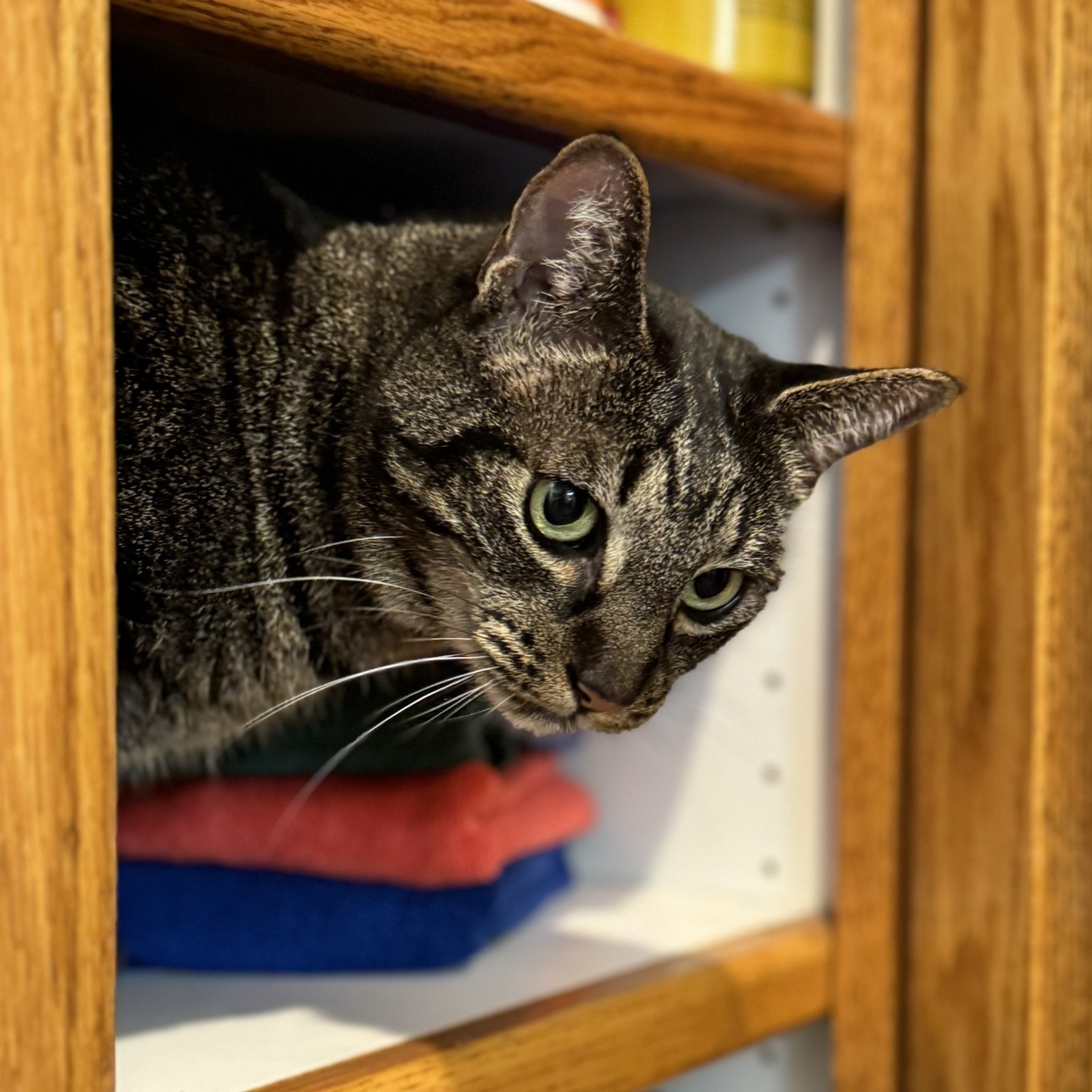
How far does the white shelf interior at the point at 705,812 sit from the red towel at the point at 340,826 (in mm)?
75

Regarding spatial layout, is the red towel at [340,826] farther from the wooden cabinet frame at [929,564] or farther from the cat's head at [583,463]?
the cat's head at [583,463]

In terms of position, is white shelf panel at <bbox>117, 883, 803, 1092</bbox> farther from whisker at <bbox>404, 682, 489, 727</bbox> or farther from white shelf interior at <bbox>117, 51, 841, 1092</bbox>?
whisker at <bbox>404, 682, 489, 727</bbox>

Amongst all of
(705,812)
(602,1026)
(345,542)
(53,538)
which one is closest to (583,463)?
(345,542)

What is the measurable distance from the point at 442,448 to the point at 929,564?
45cm

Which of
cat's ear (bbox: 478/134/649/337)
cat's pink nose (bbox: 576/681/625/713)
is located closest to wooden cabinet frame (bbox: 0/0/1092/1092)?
cat's ear (bbox: 478/134/649/337)

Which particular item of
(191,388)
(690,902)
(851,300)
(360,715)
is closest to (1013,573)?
(851,300)

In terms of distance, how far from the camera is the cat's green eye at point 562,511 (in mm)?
611

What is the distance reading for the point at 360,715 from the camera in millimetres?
836

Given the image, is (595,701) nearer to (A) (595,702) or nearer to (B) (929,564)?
(A) (595,702)

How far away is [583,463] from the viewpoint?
61 cm

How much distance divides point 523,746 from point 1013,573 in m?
0.40

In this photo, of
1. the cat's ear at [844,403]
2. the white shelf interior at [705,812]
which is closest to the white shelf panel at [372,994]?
the white shelf interior at [705,812]

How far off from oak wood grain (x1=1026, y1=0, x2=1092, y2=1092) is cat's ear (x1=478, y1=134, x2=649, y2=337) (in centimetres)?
40

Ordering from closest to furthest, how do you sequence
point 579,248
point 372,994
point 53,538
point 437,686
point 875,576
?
point 53,538
point 579,248
point 437,686
point 372,994
point 875,576
